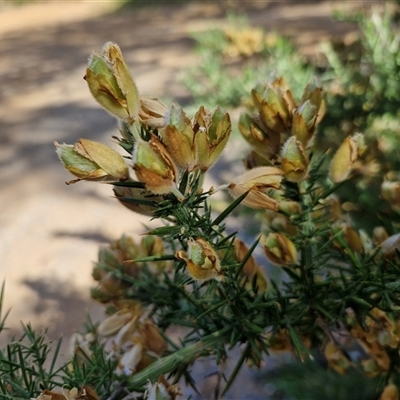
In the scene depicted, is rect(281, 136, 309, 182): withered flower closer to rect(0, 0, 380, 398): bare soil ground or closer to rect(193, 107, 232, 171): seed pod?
rect(193, 107, 232, 171): seed pod

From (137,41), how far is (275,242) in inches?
129

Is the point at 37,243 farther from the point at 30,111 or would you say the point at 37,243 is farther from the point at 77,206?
the point at 30,111

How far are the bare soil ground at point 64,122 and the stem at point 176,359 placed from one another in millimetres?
261

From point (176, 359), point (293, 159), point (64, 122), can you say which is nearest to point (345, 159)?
point (293, 159)

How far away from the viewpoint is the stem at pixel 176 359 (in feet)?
0.84

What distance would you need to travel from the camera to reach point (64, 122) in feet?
7.20

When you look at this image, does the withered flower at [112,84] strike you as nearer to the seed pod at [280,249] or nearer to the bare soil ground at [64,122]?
the seed pod at [280,249]

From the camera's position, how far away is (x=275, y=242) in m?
0.27

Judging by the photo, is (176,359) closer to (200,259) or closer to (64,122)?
(200,259)

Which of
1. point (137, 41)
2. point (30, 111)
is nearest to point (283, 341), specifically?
point (30, 111)

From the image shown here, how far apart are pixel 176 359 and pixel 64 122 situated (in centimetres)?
207

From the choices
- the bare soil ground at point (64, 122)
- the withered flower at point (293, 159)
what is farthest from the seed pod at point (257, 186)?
the bare soil ground at point (64, 122)

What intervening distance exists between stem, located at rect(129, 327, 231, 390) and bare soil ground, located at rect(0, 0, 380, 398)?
26 centimetres

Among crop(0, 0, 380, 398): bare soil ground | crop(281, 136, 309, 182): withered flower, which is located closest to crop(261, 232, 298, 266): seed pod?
crop(281, 136, 309, 182): withered flower
